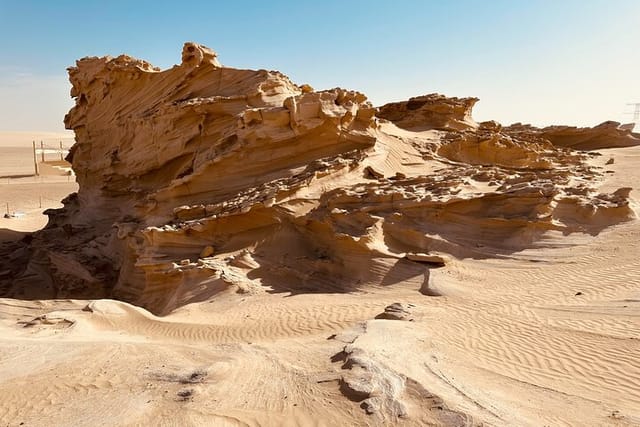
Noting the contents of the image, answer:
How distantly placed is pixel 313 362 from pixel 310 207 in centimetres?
589

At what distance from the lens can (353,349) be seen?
5770 millimetres

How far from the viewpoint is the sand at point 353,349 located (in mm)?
4688

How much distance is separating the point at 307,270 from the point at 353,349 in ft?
14.5

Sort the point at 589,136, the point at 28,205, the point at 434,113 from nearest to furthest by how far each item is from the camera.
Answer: the point at 434,113, the point at 589,136, the point at 28,205

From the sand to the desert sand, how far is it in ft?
0.12

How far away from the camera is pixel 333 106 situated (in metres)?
12.6

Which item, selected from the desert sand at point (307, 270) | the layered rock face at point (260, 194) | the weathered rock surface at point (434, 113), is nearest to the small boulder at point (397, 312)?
the desert sand at point (307, 270)

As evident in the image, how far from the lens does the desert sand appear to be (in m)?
4.96

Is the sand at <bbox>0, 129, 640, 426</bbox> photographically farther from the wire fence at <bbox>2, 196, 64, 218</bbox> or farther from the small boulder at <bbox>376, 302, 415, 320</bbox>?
the wire fence at <bbox>2, 196, 64, 218</bbox>

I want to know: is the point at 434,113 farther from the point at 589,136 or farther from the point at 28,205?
the point at 28,205

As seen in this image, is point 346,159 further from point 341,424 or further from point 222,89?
point 341,424


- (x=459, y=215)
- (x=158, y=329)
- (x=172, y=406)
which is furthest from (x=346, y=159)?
(x=172, y=406)

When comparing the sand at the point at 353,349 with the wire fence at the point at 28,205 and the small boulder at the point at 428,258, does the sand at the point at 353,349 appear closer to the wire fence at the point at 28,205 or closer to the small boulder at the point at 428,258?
the small boulder at the point at 428,258

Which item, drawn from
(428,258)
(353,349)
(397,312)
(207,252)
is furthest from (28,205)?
(353,349)
